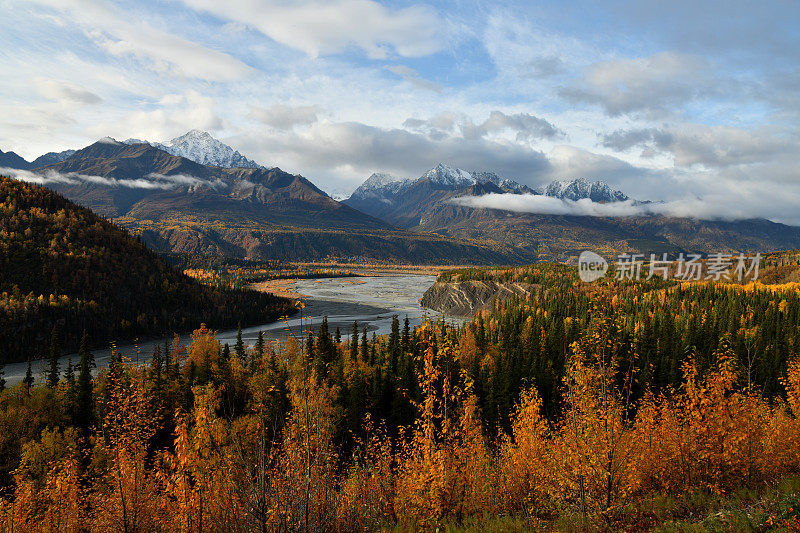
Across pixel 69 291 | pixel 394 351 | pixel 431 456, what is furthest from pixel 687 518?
pixel 69 291

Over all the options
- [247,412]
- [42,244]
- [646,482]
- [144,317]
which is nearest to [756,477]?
[646,482]

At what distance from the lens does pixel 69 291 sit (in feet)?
545

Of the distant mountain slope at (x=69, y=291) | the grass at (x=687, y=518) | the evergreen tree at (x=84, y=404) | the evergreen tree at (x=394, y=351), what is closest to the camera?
the grass at (x=687, y=518)

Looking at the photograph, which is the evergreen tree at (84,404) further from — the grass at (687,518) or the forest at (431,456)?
the grass at (687,518)

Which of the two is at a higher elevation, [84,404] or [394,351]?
[394,351]

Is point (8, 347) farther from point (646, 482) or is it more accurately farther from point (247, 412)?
point (646, 482)

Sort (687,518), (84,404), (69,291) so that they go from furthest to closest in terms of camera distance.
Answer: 1. (69,291)
2. (84,404)
3. (687,518)

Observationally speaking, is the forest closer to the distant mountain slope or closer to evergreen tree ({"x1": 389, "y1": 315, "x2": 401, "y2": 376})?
evergreen tree ({"x1": 389, "y1": 315, "x2": 401, "y2": 376})

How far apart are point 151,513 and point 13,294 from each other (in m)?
171

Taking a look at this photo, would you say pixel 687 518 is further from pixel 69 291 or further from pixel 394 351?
pixel 69 291

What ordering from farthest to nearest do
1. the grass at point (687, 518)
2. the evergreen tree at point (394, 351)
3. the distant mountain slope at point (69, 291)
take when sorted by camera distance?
the distant mountain slope at point (69, 291) < the evergreen tree at point (394, 351) < the grass at point (687, 518)

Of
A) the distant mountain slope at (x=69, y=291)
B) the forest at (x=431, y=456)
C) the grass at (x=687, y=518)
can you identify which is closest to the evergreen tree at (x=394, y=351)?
the forest at (x=431, y=456)

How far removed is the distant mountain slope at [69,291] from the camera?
142000 millimetres

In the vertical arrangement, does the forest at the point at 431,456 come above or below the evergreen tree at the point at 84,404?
above
